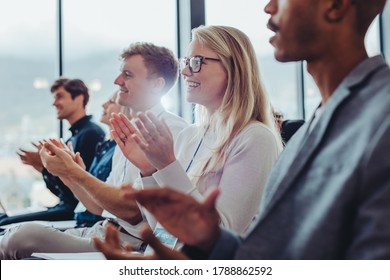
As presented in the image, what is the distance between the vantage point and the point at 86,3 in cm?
452

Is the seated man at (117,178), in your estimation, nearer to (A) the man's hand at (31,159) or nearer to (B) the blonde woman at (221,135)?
(B) the blonde woman at (221,135)

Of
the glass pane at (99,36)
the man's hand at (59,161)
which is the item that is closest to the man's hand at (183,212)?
the man's hand at (59,161)

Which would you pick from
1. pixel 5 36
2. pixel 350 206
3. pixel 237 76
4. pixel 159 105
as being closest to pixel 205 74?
pixel 237 76

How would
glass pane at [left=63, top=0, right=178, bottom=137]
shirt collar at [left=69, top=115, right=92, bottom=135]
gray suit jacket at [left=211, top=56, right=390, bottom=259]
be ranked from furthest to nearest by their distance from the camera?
1. glass pane at [left=63, top=0, right=178, bottom=137]
2. shirt collar at [left=69, top=115, right=92, bottom=135]
3. gray suit jacket at [left=211, top=56, right=390, bottom=259]

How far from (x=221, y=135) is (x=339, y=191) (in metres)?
0.97

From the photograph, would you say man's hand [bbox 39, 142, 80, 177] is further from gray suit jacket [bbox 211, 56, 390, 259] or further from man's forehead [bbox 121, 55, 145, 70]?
gray suit jacket [bbox 211, 56, 390, 259]

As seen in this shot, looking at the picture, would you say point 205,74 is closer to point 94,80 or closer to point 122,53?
point 122,53

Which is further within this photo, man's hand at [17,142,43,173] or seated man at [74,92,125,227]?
man's hand at [17,142,43,173]

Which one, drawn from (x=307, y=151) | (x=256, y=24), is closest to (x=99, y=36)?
(x=256, y=24)

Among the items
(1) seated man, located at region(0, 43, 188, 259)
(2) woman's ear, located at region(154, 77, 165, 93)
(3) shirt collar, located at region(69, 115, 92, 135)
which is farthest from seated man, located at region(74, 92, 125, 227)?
(3) shirt collar, located at region(69, 115, 92, 135)

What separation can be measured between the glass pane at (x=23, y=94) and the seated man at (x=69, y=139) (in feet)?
0.91

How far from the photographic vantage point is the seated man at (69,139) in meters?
3.12

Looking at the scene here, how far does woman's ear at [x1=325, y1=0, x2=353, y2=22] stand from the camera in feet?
3.05

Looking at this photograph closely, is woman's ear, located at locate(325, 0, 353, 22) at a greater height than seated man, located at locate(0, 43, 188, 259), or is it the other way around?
woman's ear, located at locate(325, 0, 353, 22)
